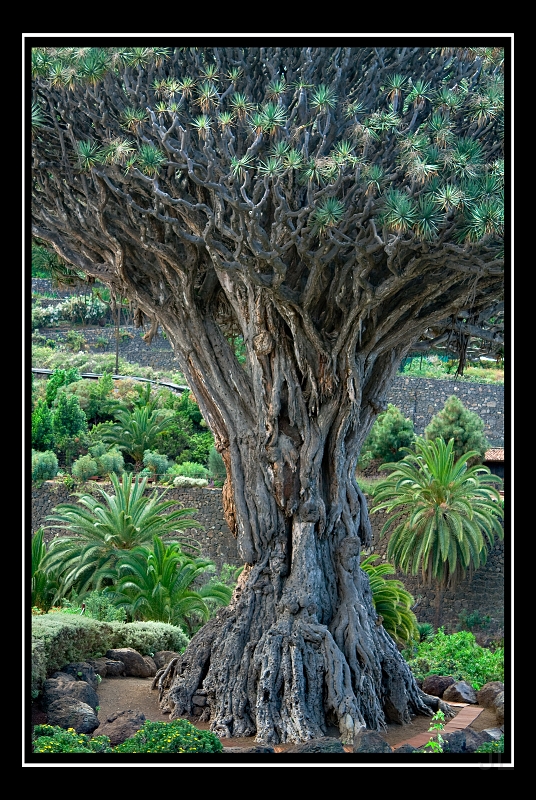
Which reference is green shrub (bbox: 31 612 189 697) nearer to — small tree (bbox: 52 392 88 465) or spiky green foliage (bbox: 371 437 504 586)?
spiky green foliage (bbox: 371 437 504 586)

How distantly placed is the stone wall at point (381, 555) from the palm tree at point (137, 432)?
2374mm

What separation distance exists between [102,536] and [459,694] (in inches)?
249

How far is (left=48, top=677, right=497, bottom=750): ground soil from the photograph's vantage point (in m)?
7.00

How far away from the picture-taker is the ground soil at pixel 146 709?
700 cm

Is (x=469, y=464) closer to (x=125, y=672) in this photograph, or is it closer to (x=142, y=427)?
(x=142, y=427)

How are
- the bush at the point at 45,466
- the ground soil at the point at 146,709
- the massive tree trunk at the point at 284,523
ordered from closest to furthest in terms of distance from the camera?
1. the ground soil at the point at 146,709
2. the massive tree trunk at the point at 284,523
3. the bush at the point at 45,466

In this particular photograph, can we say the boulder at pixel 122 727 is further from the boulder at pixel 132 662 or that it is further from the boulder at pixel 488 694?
the boulder at pixel 488 694

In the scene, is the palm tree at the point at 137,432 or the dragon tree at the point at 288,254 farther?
the palm tree at the point at 137,432

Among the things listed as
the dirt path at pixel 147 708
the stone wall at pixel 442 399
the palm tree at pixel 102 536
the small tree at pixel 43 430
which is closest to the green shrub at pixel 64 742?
the dirt path at pixel 147 708

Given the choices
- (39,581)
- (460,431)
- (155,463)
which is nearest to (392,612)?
(39,581)

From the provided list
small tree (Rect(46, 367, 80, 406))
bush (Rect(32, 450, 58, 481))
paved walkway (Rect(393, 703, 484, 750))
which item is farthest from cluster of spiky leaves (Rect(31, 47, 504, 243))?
small tree (Rect(46, 367, 80, 406))

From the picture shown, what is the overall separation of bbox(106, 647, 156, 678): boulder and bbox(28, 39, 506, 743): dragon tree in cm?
101

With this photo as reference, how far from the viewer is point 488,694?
820cm

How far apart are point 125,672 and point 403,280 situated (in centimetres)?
482
